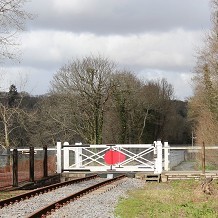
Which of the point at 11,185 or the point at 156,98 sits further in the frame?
the point at 156,98

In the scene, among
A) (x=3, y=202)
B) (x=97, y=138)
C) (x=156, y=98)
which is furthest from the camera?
(x=156, y=98)

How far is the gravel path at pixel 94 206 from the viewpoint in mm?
11560

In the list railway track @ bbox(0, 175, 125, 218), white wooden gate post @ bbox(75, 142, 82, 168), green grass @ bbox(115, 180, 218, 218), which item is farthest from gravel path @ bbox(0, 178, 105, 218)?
white wooden gate post @ bbox(75, 142, 82, 168)

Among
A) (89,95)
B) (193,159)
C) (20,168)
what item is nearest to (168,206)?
(20,168)

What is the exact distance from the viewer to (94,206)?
43.9 feet

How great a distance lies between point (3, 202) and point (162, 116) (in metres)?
66.2

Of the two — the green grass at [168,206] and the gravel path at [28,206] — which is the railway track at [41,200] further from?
the green grass at [168,206]

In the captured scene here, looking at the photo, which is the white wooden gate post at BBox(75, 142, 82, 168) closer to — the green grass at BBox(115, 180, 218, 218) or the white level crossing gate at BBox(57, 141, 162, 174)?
the white level crossing gate at BBox(57, 141, 162, 174)

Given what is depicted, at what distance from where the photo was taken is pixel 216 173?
24.4 m

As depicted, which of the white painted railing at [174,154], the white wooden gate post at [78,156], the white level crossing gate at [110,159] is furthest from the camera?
the white wooden gate post at [78,156]

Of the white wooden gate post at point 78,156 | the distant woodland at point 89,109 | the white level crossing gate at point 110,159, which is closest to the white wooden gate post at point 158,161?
the white level crossing gate at point 110,159

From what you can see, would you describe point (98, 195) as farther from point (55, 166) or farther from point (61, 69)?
point (61, 69)

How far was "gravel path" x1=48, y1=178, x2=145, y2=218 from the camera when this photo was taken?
37.9 ft

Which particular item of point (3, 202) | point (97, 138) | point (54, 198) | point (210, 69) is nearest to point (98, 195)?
point (54, 198)
